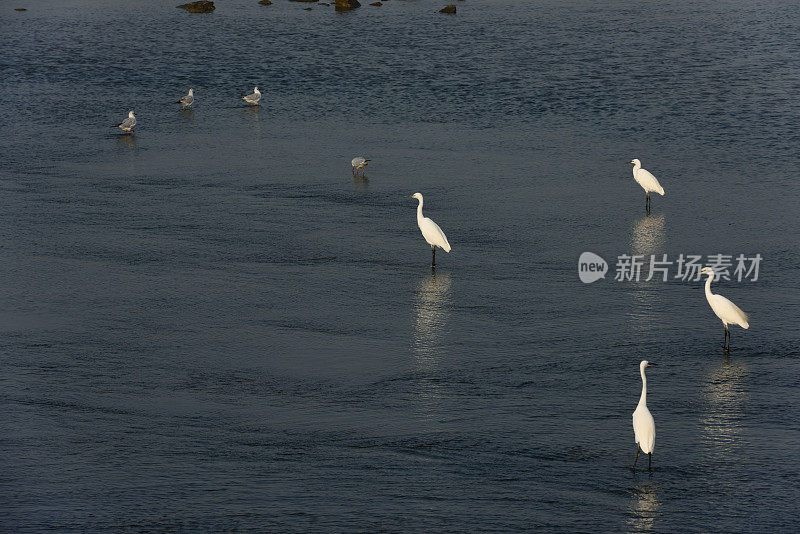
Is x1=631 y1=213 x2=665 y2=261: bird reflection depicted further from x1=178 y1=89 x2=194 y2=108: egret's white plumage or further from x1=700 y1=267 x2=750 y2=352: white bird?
x1=178 y1=89 x2=194 y2=108: egret's white plumage

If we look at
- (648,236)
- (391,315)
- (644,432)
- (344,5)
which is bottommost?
(391,315)

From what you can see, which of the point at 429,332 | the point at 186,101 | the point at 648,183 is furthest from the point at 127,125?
the point at 429,332

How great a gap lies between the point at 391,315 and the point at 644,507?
23.1 ft

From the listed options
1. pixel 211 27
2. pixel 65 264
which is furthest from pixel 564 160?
pixel 211 27

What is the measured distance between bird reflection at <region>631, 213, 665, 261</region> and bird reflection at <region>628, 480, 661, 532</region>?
9336 millimetres

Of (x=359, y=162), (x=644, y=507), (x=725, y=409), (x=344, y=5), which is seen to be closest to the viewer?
(x=644, y=507)

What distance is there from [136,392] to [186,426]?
1477 mm

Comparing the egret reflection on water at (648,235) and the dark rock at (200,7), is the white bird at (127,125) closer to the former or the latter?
the egret reflection on water at (648,235)

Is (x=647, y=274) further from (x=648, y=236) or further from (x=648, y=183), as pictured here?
(x=648, y=183)

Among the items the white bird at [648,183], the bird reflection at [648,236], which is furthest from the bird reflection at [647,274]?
the white bird at [648,183]

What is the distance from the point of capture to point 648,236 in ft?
74.3

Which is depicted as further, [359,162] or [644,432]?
[359,162]

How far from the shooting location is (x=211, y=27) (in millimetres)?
67438

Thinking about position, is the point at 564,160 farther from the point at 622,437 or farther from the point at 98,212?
the point at 622,437
